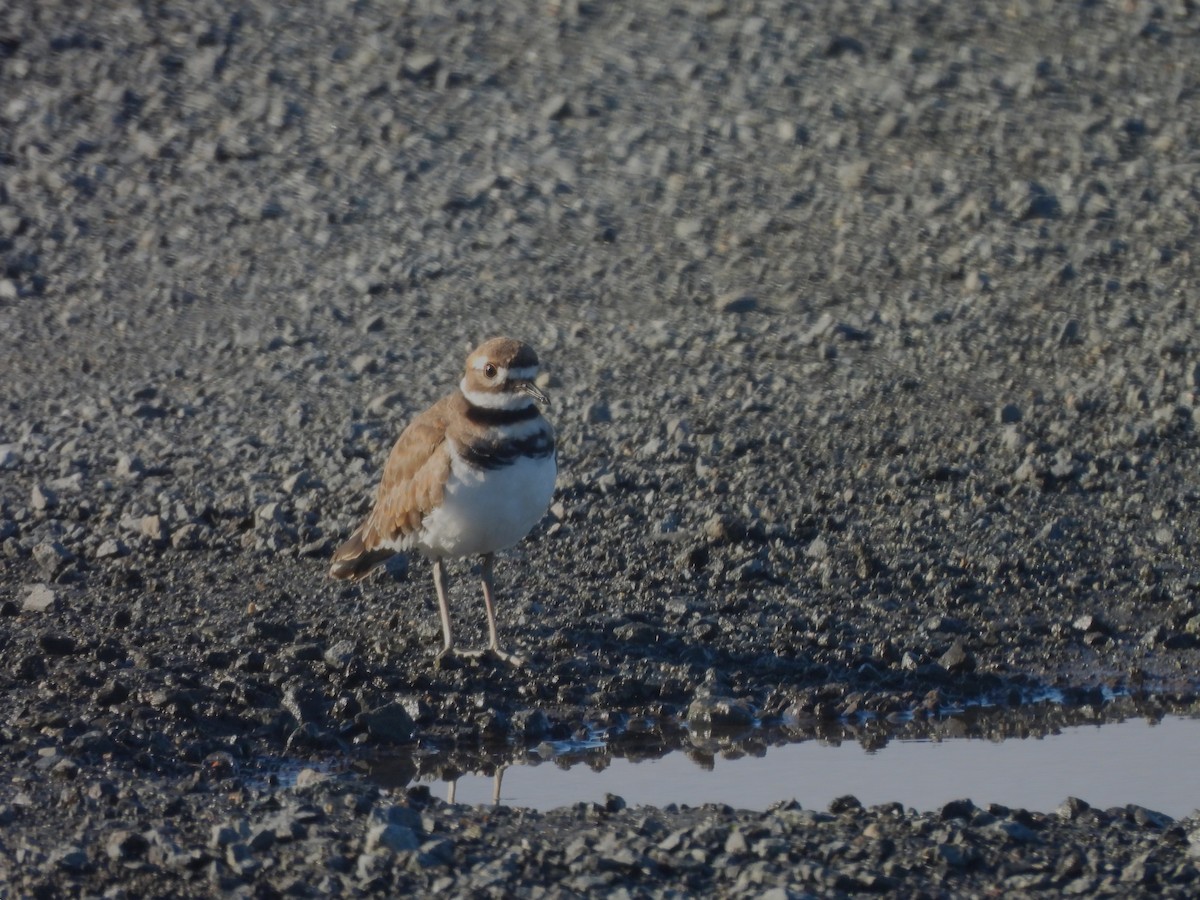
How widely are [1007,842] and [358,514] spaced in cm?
453

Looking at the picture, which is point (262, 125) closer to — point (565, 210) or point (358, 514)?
point (565, 210)

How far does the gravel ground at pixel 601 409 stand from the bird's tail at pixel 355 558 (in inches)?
6.8

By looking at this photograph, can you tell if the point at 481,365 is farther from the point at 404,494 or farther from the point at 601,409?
the point at 601,409

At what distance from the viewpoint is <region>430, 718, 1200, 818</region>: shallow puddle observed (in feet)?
23.0

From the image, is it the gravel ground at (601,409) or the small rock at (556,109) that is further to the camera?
the small rock at (556,109)

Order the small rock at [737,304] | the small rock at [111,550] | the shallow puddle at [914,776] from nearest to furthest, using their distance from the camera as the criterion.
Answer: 1. the shallow puddle at [914,776]
2. the small rock at [111,550]
3. the small rock at [737,304]

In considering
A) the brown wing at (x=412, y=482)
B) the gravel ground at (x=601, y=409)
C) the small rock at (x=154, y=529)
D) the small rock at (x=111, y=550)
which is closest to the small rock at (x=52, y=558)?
the gravel ground at (x=601, y=409)

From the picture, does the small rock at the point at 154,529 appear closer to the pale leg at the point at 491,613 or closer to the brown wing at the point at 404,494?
the brown wing at the point at 404,494

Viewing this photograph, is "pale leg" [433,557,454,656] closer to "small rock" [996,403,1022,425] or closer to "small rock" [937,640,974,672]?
"small rock" [937,640,974,672]

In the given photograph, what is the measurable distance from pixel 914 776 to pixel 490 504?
6.78 feet

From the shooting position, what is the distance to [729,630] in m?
8.48

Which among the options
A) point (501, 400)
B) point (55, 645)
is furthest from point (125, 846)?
point (501, 400)

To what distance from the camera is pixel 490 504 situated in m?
8.08

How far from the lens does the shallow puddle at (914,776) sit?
7000 millimetres
